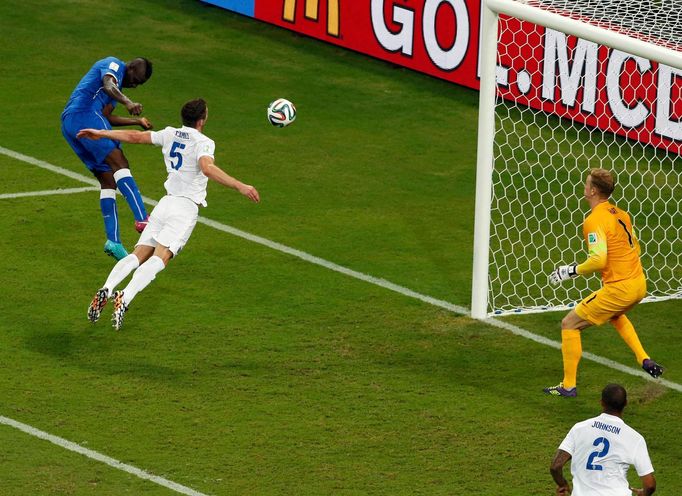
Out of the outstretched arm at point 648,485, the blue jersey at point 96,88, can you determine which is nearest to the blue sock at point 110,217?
the blue jersey at point 96,88

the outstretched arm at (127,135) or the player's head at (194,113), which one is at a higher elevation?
the player's head at (194,113)

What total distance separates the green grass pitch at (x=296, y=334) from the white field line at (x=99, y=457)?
7 centimetres

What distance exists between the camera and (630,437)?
8.17 meters

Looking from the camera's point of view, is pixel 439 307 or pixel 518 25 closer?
pixel 439 307

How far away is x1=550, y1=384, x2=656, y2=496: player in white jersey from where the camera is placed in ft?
26.8

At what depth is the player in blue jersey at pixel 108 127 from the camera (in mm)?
13484

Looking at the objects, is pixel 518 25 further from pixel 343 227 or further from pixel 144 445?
pixel 144 445

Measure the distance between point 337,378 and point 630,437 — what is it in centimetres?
371

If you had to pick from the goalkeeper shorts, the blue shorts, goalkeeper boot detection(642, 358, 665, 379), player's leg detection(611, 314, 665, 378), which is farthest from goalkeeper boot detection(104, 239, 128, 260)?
goalkeeper boot detection(642, 358, 665, 379)

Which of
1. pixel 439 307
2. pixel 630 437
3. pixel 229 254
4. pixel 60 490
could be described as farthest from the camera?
pixel 229 254

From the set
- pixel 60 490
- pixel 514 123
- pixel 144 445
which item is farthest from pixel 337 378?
pixel 514 123

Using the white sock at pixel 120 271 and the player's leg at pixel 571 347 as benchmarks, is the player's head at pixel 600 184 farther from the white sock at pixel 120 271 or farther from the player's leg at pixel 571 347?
the white sock at pixel 120 271

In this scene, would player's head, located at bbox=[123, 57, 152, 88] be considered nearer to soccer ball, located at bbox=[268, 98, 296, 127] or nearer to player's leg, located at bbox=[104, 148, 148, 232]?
player's leg, located at bbox=[104, 148, 148, 232]

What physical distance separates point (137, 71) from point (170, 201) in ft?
6.74
